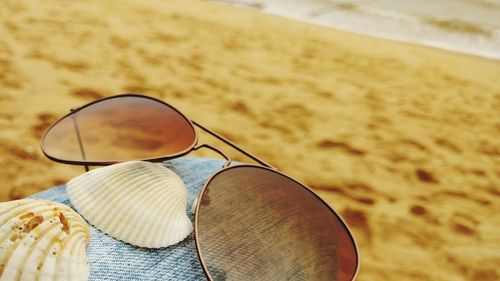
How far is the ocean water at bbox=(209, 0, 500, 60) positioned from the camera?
498cm

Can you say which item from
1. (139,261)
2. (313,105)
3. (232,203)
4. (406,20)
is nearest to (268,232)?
(232,203)

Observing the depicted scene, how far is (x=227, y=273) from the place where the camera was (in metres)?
0.96

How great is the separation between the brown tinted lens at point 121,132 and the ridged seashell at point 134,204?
15cm

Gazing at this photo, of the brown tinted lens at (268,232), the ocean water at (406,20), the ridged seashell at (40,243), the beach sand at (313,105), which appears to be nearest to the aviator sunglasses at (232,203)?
the brown tinted lens at (268,232)

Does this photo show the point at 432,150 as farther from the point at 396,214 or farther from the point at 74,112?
the point at 74,112

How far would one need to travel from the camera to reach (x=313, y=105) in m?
2.90

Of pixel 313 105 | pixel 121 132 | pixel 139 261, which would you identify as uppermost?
pixel 121 132

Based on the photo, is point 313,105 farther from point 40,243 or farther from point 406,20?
point 406,20

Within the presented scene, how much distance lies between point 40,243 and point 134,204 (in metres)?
0.24

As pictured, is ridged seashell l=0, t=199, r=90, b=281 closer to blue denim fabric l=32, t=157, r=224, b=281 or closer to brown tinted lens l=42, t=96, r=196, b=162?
blue denim fabric l=32, t=157, r=224, b=281

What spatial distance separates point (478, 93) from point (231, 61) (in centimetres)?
178

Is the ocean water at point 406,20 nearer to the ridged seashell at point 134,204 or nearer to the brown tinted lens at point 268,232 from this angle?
the brown tinted lens at point 268,232

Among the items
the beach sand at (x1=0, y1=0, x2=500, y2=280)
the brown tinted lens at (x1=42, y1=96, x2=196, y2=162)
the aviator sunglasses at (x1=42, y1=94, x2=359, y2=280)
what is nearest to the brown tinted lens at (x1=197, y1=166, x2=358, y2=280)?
the aviator sunglasses at (x1=42, y1=94, x2=359, y2=280)

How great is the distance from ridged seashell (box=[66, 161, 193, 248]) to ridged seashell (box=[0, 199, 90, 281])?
4.4 inches
